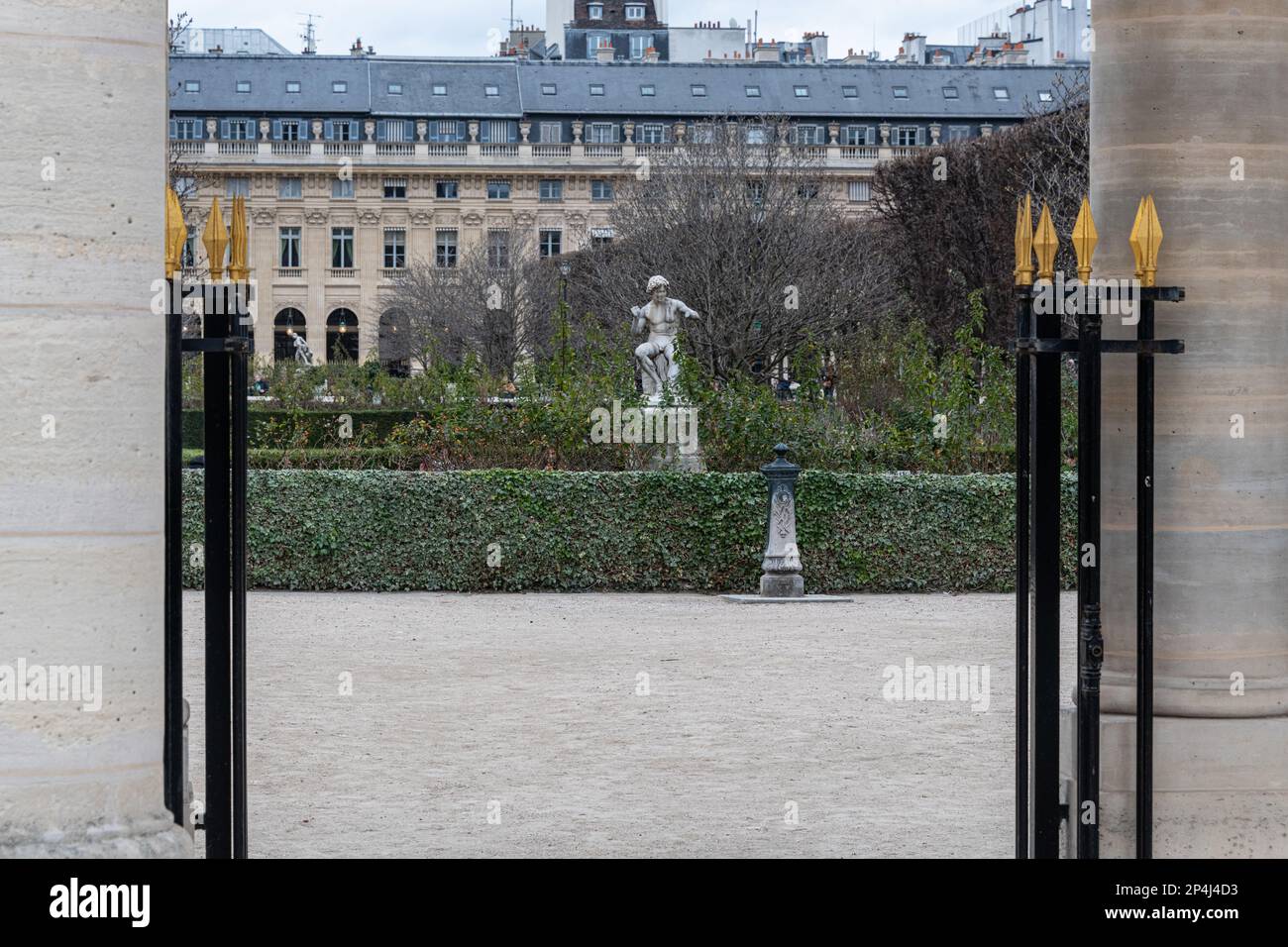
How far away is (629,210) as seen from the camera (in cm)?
3678

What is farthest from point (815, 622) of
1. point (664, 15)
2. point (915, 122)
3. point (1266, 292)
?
point (664, 15)

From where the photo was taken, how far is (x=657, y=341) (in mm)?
16453

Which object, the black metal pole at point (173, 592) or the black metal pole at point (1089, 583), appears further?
the black metal pole at point (1089, 583)

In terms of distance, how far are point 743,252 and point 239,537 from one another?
27964mm

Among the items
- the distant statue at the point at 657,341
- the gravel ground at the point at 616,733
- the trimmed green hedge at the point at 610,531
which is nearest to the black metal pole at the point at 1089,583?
the gravel ground at the point at 616,733

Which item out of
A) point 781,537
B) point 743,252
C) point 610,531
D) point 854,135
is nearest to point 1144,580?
point 781,537

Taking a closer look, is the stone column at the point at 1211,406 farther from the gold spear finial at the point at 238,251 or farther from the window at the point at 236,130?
the window at the point at 236,130

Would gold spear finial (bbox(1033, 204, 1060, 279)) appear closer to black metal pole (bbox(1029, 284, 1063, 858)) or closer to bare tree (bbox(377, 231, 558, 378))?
black metal pole (bbox(1029, 284, 1063, 858))

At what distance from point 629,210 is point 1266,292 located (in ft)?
108

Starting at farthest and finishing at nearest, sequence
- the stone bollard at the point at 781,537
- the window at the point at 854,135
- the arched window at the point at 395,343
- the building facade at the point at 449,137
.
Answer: the window at the point at 854,135, the building facade at the point at 449,137, the arched window at the point at 395,343, the stone bollard at the point at 781,537

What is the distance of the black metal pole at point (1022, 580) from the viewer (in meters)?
4.25

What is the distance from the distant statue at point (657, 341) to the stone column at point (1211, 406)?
11797 millimetres

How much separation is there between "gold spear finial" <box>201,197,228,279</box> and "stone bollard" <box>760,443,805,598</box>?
9.31 meters
